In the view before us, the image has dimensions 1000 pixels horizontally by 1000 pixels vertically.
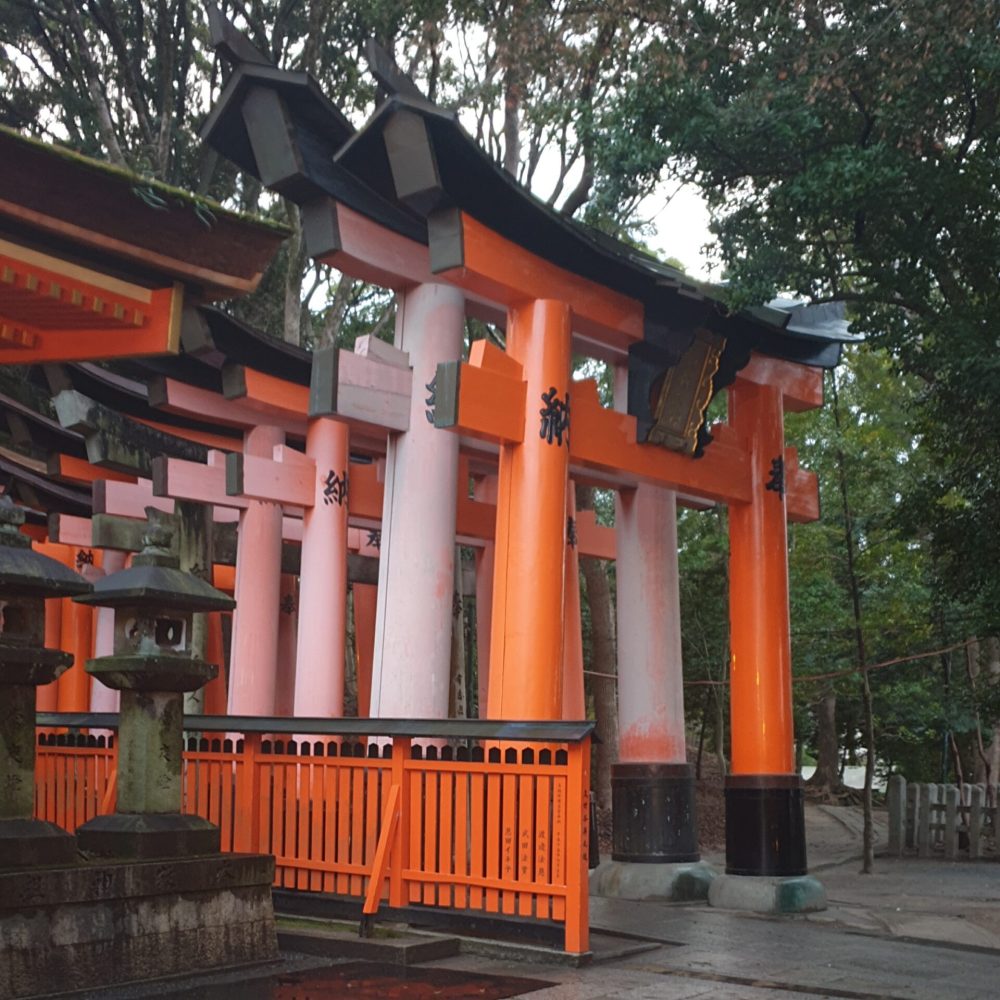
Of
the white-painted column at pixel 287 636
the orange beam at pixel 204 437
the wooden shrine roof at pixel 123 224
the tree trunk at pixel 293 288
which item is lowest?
the white-painted column at pixel 287 636

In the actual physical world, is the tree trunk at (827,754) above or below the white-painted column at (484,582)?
below

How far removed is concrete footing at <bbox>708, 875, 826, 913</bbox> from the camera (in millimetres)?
10984

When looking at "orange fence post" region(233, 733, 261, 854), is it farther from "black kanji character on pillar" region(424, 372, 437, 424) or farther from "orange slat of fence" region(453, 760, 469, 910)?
"black kanji character on pillar" region(424, 372, 437, 424)

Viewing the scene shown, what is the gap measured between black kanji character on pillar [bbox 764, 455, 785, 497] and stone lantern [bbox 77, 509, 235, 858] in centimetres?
618

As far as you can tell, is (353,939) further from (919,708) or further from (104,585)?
(919,708)

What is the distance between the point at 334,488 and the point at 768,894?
6090 millimetres

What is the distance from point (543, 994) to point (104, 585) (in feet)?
11.9

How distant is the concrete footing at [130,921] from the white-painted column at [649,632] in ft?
16.8

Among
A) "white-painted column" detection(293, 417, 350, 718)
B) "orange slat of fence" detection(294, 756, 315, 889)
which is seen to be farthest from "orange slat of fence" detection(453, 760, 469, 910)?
"white-painted column" detection(293, 417, 350, 718)

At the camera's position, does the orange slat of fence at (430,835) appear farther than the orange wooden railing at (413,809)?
Yes

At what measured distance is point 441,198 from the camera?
29.4 ft

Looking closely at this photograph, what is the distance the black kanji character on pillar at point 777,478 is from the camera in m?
12.2

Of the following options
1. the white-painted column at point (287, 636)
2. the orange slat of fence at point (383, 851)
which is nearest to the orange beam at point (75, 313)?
the orange slat of fence at point (383, 851)

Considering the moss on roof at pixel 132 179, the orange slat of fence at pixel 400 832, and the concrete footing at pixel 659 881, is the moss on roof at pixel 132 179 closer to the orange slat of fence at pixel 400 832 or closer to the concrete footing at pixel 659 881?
the orange slat of fence at pixel 400 832
